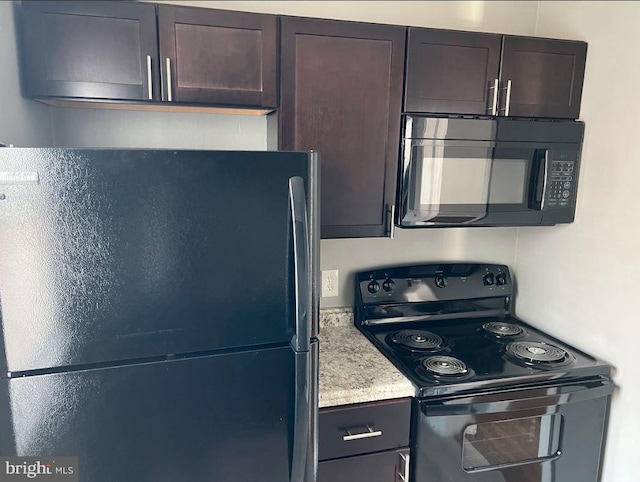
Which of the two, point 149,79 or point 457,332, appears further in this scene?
point 457,332

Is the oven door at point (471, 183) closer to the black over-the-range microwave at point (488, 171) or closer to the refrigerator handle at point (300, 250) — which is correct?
the black over-the-range microwave at point (488, 171)

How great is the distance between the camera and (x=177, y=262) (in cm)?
112

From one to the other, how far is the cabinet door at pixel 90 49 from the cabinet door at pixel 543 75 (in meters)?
1.31

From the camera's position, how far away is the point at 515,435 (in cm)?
171

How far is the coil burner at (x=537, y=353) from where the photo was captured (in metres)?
1.77

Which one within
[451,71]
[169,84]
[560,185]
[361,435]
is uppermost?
[451,71]

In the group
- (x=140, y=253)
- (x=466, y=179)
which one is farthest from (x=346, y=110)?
(x=140, y=253)

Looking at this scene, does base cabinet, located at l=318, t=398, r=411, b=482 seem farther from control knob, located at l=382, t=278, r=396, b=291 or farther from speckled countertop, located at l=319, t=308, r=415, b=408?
control knob, located at l=382, t=278, r=396, b=291

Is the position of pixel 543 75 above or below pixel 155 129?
above

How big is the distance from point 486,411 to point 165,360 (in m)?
1.10

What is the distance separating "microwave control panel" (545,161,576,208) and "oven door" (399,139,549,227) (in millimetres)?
38

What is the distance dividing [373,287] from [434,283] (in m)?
0.31

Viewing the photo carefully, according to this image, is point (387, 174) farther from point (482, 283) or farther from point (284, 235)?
point (482, 283)
